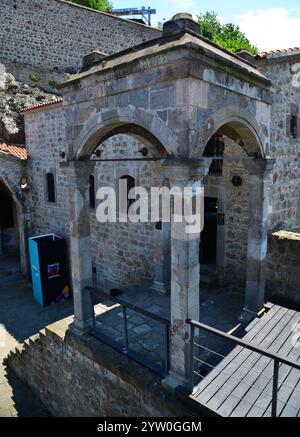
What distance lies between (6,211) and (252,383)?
15.4 meters

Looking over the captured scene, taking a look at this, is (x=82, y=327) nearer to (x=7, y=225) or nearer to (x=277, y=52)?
(x=277, y=52)

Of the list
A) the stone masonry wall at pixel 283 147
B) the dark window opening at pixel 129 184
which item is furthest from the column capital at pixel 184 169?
the dark window opening at pixel 129 184

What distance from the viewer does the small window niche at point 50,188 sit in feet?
38.9

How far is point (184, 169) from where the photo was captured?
145 inches

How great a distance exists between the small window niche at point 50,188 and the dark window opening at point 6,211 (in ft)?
18.3

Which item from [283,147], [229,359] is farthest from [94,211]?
[229,359]

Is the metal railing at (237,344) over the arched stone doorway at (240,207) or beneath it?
beneath

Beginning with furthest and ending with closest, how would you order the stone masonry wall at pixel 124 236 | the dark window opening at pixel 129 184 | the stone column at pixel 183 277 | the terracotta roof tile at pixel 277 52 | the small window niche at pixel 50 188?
the small window niche at pixel 50 188 → the dark window opening at pixel 129 184 → the stone masonry wall at pixel 124 236 → the terracotta roof tile at pixel 277 52 → the stone column at pixel 183 277

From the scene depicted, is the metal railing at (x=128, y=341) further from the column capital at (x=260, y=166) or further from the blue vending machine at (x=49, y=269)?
the blue vending machine at (x=49, y=269)

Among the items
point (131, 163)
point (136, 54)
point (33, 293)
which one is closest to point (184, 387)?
point (136, 54)

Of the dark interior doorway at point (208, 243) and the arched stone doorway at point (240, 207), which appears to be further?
the dark interior doorway at point (208, 243)

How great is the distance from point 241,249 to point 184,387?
3.65 meters

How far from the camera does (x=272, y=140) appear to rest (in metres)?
6.91
